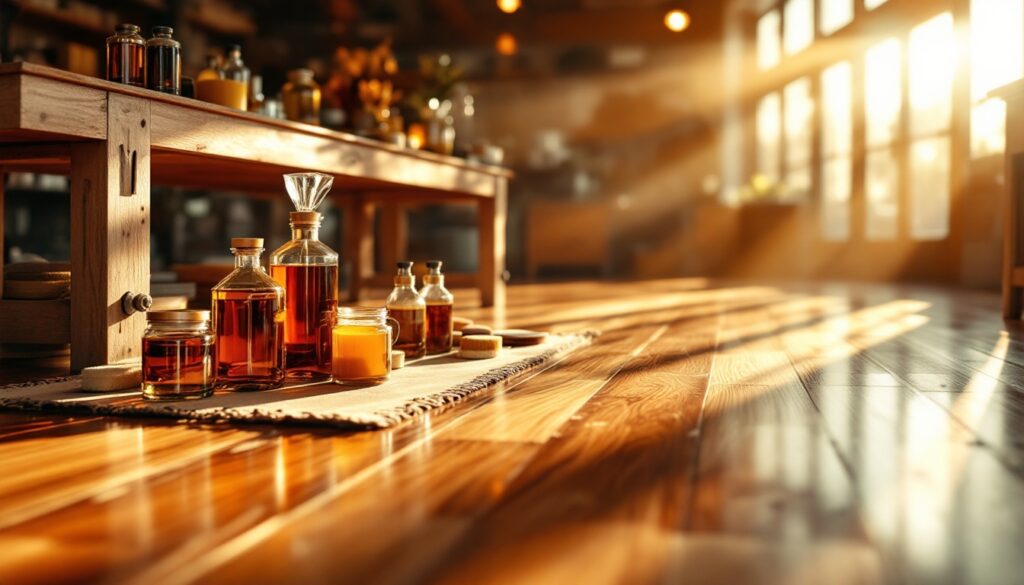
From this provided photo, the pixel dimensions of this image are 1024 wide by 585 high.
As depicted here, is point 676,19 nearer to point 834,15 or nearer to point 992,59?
point 992,59

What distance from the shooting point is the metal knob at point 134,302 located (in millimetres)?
1807

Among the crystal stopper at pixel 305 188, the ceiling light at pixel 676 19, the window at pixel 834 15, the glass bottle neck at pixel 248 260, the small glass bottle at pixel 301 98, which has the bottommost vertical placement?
the glass bottle neck at pixel 248 260

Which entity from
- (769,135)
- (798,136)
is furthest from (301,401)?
(769,135)

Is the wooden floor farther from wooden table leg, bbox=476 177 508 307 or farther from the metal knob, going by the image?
wooden table leg, bbox=476 177 508 307

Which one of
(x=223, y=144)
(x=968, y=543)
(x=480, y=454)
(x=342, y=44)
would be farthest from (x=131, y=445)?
(x=342, y=44)

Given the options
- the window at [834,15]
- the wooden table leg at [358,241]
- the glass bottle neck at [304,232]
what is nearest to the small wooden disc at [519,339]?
the glass bottle neck at [304,232]

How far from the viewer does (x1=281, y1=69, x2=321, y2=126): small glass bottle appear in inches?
118

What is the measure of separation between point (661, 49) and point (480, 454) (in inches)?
360

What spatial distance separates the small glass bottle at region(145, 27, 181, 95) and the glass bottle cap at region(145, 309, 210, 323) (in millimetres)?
742

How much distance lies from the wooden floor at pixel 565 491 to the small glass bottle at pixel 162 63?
835 mm

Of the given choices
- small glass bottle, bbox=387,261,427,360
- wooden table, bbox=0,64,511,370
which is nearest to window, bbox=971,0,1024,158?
small glass bottle, bbox=387,261,427,360

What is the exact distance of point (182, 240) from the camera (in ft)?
21.9

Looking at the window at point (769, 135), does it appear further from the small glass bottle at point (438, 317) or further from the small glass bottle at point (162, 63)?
the small glass bottle at point (162, 63)

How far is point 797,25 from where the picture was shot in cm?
867
